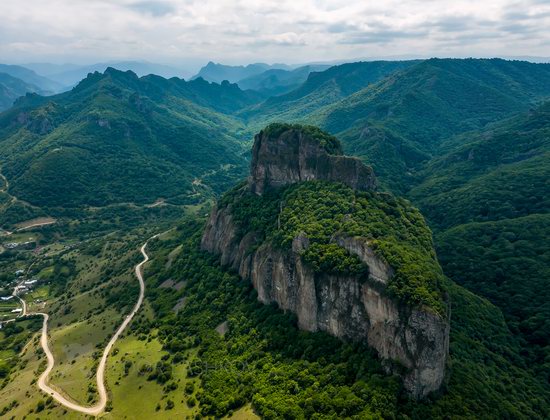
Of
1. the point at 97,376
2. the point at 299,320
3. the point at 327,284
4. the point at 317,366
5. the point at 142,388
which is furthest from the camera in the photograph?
the point at 97,376

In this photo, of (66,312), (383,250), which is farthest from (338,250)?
(66,312)

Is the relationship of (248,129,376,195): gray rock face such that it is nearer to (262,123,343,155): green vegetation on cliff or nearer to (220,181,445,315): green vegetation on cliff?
(262,123,343,155): green vegetation on cliff

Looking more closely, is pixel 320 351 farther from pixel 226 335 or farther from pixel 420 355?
pixel 226 335

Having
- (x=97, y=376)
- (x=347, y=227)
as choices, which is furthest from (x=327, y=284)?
(x=97, y=376)

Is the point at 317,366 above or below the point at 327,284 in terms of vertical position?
below

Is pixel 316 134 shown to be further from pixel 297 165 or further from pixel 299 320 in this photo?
pixel 299 320

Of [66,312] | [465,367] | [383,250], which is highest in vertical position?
[383,250]
